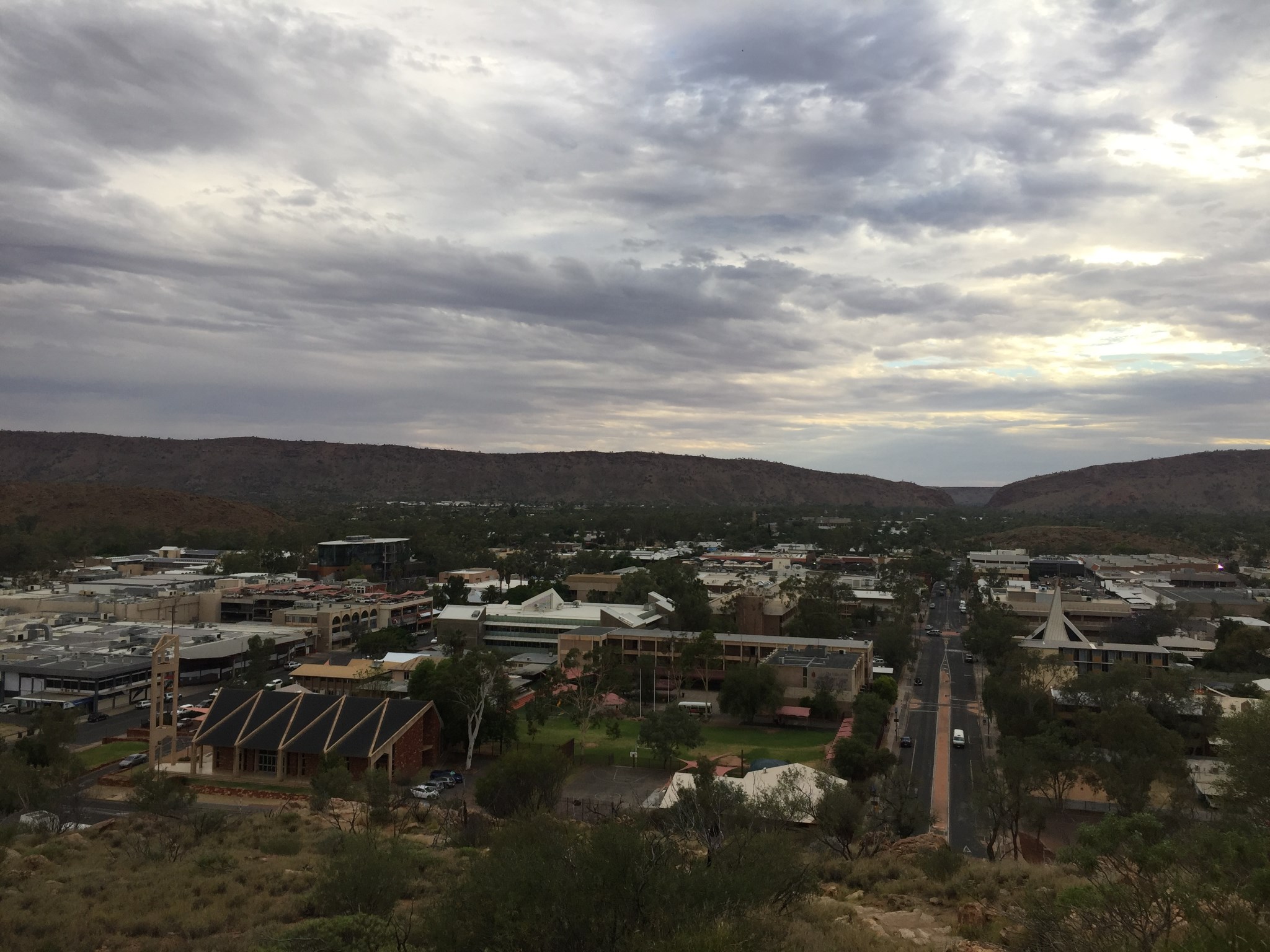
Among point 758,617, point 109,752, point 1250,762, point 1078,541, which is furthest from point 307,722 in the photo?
point 1078,541

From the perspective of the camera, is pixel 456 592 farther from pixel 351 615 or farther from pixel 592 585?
pixel 592 585

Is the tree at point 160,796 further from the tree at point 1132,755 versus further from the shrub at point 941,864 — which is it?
the tree at point 1132,755

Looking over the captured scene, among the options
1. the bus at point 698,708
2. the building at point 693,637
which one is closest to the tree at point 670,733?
the bus at point 698,708

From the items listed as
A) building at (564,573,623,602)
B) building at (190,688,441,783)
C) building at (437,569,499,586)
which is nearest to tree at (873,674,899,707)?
building at (190,688,441,783)

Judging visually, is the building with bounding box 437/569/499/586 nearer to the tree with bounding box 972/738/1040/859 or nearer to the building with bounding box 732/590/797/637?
the building with bounding box 732/590/797/637

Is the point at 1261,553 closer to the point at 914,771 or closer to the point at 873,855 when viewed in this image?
the point at 914,771
